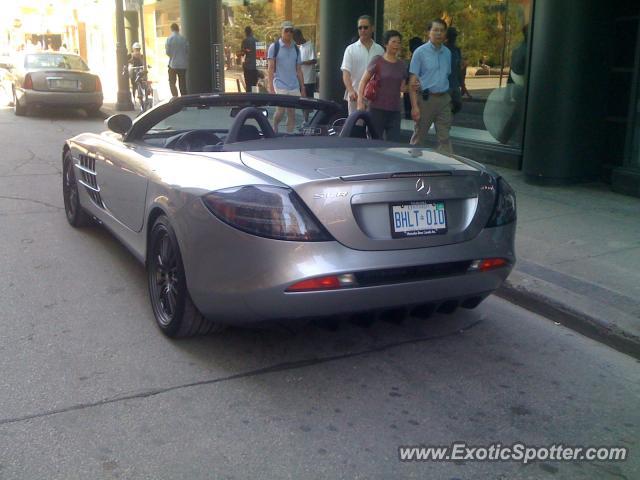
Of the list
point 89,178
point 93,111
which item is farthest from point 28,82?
point 89,178

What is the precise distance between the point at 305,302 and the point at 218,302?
495mm

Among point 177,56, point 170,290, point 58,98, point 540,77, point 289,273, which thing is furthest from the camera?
point 177,56

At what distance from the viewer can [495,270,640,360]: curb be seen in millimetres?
4395

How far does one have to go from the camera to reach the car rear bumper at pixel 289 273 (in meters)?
3.50

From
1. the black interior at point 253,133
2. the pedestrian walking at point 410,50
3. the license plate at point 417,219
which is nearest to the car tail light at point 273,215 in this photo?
the license plate at point 417,219

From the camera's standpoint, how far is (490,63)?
10.3m

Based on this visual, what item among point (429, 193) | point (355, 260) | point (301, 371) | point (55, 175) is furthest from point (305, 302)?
point (55, 175)

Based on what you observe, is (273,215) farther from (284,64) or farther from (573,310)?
(284,64)

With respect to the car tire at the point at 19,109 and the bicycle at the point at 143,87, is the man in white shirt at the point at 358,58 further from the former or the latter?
A: the car tire at the point at 19,109

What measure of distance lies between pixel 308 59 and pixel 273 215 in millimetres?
10172

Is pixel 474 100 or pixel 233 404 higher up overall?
pixel 474 100

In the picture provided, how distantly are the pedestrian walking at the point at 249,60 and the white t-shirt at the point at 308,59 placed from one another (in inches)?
116

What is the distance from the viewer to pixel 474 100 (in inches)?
419

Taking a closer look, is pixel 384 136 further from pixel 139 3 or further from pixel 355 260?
pixel 139 3
